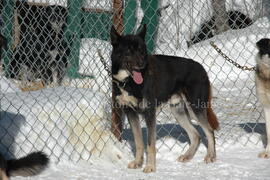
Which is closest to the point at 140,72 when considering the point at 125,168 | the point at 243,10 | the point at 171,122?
the point at 125,168

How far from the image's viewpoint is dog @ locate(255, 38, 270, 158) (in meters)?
4.73

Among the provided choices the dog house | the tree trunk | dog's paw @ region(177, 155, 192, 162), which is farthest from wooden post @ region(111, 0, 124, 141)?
the tree trunk

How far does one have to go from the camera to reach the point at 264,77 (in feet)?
15.7

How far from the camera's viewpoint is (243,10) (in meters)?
11.4

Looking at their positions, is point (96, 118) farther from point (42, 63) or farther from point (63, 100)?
point (42, 63)

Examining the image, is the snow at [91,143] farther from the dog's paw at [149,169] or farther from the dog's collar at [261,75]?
the dog's collar at [261,75]

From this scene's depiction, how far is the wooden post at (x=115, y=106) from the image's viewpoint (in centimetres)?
485

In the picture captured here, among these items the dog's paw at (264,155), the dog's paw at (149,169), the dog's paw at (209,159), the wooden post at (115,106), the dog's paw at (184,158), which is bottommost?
the dog's paw at (149,169)

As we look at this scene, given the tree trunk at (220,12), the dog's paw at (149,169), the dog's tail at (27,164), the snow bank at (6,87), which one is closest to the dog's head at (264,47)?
the dog's paw at (149,169)

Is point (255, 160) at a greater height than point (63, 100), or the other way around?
point (63, 100)

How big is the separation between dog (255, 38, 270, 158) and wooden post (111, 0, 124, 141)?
1410 millimetres

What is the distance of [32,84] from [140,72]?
4.88 meters

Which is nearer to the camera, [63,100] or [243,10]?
[63,100]

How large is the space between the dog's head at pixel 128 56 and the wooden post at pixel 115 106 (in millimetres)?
566
